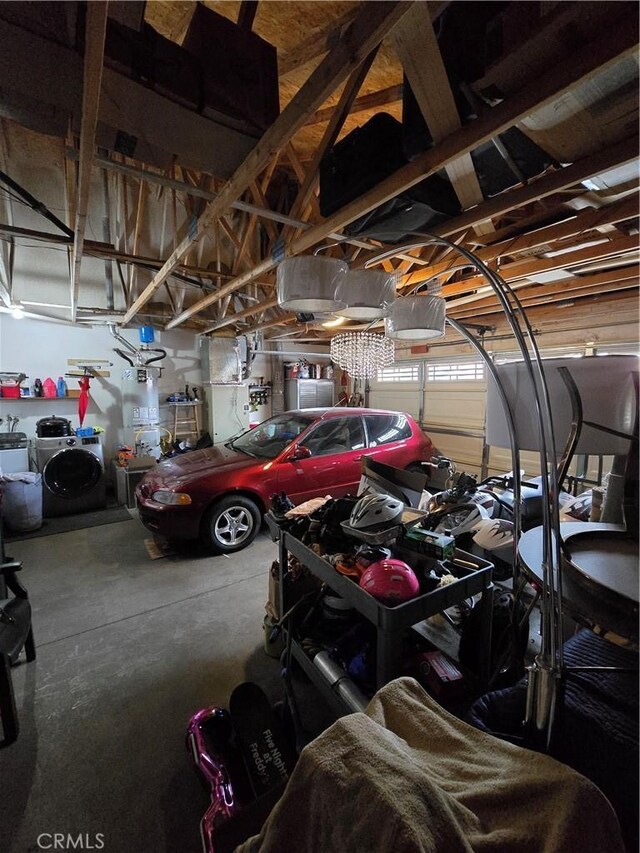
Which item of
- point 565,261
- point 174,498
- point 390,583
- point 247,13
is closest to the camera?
point 390,583

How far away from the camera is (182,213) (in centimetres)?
430

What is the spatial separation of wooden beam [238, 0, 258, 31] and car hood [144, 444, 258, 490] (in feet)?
9.58

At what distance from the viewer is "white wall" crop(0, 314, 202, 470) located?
15.2ft

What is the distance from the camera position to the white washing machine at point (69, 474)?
4.21 meters

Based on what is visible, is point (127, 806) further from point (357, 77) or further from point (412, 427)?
point (412, 427)

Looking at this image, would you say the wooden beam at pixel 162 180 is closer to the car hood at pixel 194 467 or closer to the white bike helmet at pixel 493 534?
the car hood at pixel 194 467

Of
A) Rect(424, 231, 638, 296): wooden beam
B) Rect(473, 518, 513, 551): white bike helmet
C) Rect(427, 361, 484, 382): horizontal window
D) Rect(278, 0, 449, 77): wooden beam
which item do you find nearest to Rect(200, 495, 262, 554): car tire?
Rect(473, 518, 513, 551): white bike helmet

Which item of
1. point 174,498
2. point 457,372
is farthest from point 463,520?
point 457,372

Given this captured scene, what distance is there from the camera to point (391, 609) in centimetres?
118

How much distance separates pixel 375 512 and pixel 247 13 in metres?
2.27

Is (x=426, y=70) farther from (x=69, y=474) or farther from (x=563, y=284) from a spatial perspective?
(x=69, y=474)

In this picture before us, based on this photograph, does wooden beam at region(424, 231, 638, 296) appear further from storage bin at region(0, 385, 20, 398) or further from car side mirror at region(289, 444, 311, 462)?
storage bin at region(0, 385, 20, 398)

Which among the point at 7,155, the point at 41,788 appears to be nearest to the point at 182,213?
the point at 7,155

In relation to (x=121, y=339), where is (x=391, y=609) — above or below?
below
